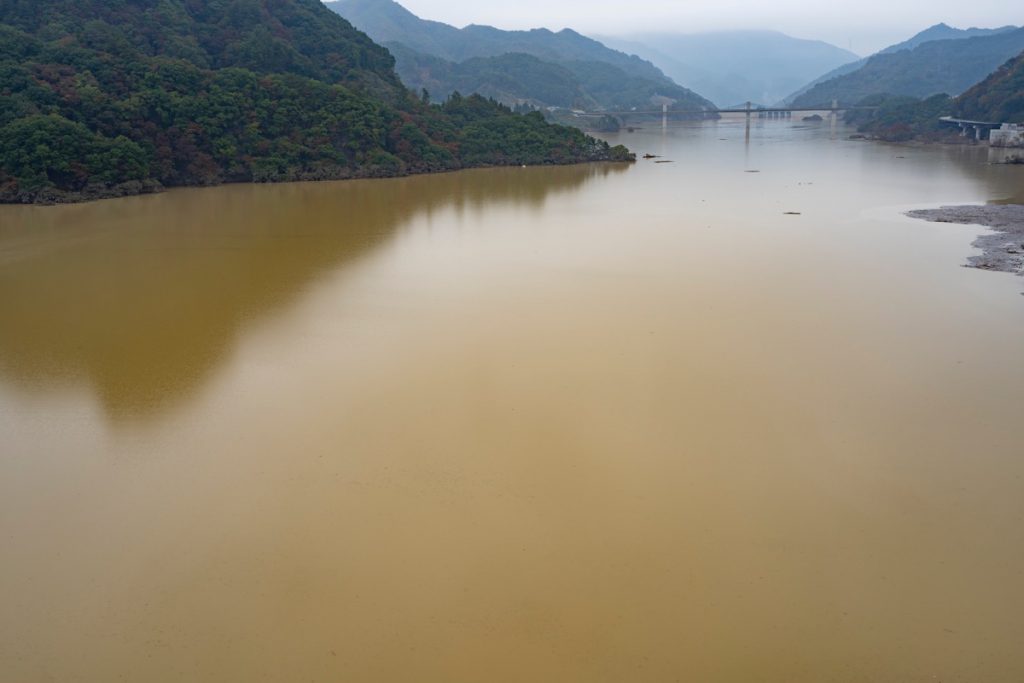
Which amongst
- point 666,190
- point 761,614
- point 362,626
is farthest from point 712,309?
point 666,190

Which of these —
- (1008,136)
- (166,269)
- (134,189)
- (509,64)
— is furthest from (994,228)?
(509,64)

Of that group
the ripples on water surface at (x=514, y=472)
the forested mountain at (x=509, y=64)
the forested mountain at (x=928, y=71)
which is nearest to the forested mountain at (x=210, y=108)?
the ripples on water surface at (x=514, y=472)

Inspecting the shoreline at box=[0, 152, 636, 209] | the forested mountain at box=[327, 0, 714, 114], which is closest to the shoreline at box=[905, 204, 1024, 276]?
the shoreline at box=[0, 152, 636, 209]

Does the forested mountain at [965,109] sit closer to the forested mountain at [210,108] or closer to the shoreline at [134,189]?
the forested mountain at [210,108]

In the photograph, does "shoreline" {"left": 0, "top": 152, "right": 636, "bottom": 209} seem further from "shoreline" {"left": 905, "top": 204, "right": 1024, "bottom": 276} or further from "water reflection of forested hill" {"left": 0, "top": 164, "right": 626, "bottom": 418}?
"shoreline" {"left": 905, "top": 204, "right": 1024, "bottom": 276}

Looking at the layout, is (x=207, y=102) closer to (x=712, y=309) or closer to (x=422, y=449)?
→ (x=712, y=309)

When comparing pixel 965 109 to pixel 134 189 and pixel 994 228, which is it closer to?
pixel 994 228
